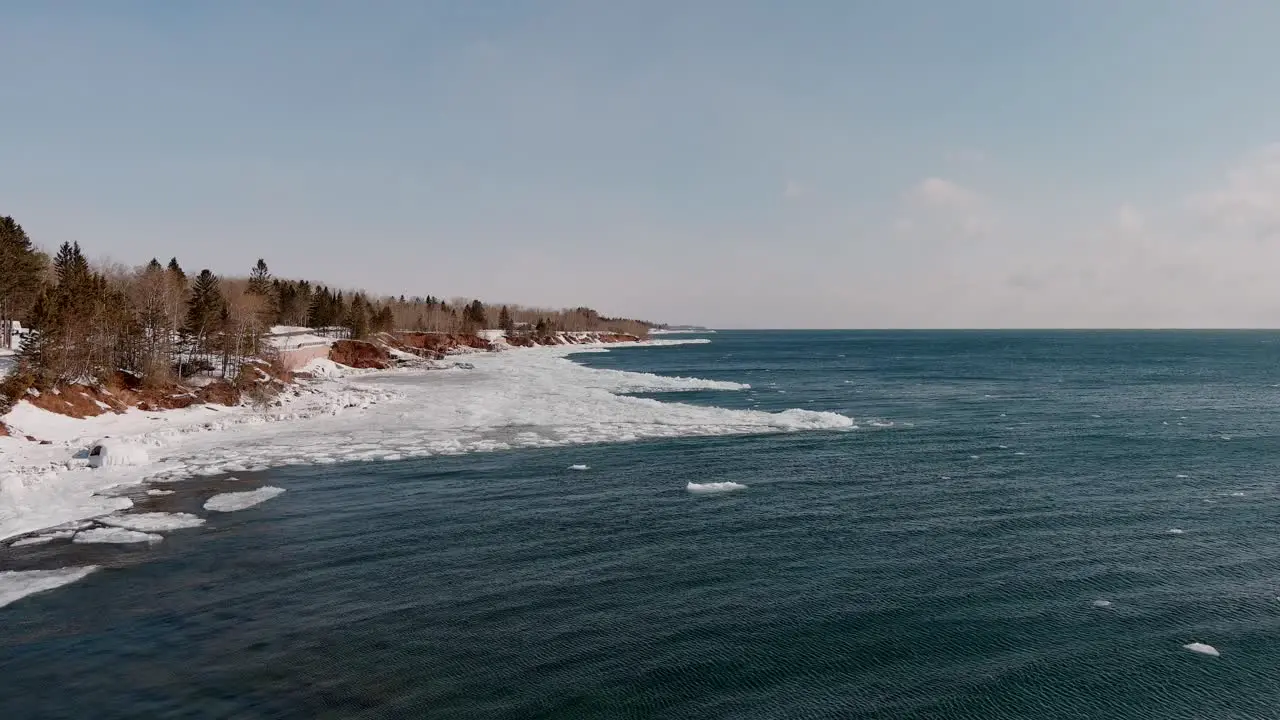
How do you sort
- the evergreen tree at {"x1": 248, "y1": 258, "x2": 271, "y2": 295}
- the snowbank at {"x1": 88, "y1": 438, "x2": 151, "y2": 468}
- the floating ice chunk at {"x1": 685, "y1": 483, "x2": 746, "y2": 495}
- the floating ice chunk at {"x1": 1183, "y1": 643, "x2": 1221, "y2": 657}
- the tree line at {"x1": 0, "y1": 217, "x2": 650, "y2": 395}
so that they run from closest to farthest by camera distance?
the floating ice chunk at {"x1": 1183, "y1": 643, "x2": 1221, "y2": 657}, the floating ice chunk at {"x1": 685, "y1": 483, "x2": 746, "y2": 495}, the snowbank at {"x1": 88, "y1": 438, "x2": 151, "y2": 468}, the tree line at {"x1": 0, "y1": 217, "x2": 650, "y2": 395}, the evergreen tree at {"x1": 248, "y1": 258, "x2": 271, "y2": 295}

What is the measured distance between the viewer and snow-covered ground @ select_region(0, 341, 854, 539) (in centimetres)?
2430

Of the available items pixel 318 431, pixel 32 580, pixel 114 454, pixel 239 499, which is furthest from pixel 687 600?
pixel 318 431

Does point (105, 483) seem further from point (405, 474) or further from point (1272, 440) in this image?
point (1272, 440)

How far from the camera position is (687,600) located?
49.2ft

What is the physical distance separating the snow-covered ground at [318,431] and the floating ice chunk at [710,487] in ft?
36.2

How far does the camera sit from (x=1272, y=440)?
35.2m

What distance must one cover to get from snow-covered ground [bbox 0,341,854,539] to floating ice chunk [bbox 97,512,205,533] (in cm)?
37

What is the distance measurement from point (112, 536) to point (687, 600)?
1520cm

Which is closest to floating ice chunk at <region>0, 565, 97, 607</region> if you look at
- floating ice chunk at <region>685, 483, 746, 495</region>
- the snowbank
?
the snowbank

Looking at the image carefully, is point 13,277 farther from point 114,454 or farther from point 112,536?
point 112,536

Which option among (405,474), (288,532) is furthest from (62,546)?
(405,474)

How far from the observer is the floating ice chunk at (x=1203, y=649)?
40.9 feet

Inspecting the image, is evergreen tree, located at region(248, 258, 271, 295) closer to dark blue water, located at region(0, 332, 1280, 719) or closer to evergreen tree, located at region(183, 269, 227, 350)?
evergreen tree, located at region(183, 269, 227, 350)

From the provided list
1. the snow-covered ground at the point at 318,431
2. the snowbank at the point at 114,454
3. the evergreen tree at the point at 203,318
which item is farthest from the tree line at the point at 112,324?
the snowbank at the point at 114,454
